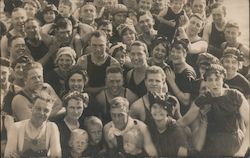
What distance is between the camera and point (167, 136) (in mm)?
3699

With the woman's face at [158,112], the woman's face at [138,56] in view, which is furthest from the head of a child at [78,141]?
the woman's face at [138,56]

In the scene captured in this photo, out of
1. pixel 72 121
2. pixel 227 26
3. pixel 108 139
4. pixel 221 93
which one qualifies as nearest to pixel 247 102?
pixel 221 93

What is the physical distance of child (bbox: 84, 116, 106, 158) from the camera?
3609 millimetres

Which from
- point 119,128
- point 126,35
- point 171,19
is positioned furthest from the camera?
point 171,19

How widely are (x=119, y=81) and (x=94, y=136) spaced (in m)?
0.48

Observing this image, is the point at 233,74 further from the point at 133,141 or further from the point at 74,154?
the point at 74,154

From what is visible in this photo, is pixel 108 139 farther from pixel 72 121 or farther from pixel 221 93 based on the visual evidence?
pixel 221 93

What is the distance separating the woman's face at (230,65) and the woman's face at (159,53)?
0.52 metres

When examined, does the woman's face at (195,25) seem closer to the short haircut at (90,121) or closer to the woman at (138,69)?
the woman at (138,69)

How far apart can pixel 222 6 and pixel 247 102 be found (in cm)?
84

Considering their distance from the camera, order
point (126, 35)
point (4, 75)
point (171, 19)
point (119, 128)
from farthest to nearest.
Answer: point (171, 19) → point (126, 35) → point (119, 128) → point (4, 75)

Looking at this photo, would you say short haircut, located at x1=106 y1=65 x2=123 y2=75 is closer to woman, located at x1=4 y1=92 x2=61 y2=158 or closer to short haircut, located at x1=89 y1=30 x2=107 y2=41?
short haircut, located at x1=89 y1=30 x2=107 y2=41

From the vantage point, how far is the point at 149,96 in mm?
3703

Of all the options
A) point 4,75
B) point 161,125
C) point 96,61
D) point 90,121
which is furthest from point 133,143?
point 4,75
